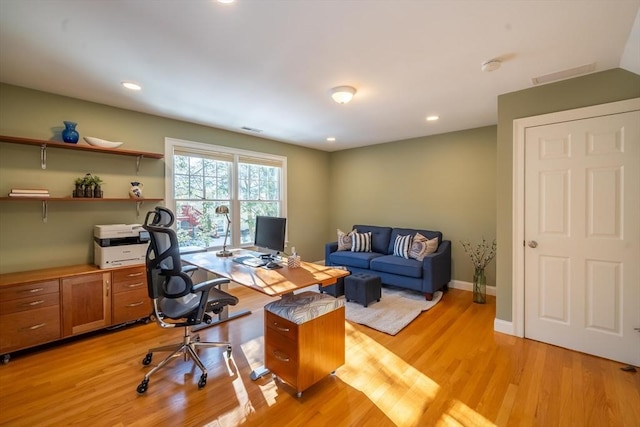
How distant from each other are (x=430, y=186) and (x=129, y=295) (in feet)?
14.7

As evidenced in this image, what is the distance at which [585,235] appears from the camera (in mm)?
2537

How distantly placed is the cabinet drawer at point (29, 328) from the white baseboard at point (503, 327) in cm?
432

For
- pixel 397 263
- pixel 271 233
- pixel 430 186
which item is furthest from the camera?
pixel 430 186

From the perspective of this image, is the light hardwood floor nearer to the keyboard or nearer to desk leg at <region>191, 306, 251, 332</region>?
desk leg at <region>191, 306, 251, 332</region>

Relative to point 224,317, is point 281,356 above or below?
above

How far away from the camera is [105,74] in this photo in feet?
8.20

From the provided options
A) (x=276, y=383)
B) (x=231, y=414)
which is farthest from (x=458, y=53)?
(x=231, y=414)

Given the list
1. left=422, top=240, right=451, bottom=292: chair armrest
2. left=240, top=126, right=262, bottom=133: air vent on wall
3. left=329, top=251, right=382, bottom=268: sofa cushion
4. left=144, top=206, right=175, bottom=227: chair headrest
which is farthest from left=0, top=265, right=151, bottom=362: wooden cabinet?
left=422, top=240, right=451, bottom=292: chair armrest

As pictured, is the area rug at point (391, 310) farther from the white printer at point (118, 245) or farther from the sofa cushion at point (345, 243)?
the white printer at point (118, 245)

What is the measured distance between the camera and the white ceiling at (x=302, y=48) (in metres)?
1.67

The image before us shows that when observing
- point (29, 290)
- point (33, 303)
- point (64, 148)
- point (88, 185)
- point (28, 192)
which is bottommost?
point (33, 303)

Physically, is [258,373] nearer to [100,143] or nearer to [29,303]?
[29,303]

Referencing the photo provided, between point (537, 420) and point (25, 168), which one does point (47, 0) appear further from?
point (537, 420)

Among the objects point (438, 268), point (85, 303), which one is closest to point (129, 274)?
point (85, 303)
